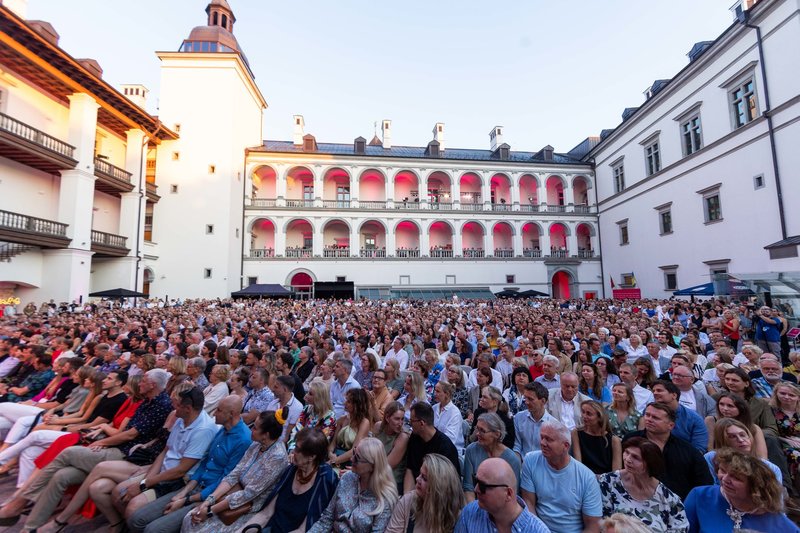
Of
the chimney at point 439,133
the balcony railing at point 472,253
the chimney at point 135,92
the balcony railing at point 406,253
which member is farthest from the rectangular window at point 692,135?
the chimney at point 135,92

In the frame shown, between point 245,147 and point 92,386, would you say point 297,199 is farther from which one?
point 92,386

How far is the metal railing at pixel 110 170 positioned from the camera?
72.2 feet

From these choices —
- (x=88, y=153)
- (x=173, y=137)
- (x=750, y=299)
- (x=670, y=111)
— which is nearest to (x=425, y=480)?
(x=750, y=299)

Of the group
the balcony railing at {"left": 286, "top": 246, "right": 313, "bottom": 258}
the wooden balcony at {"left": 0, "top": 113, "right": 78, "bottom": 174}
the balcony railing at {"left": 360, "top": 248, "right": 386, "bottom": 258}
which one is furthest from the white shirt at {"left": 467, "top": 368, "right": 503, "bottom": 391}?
the balcony railing at {"left": 286, "top": 246, "right": 313, "bottom": 258}

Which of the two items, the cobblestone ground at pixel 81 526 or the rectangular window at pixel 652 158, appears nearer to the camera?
the cobblestone ground at pixel 81 526

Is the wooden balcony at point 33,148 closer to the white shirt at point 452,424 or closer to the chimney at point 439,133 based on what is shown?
the white shirt at point 452,424

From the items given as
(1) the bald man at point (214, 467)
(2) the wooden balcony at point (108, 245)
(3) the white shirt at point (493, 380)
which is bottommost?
(1) the bald man at point (214, 467)

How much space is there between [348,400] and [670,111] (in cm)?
2918

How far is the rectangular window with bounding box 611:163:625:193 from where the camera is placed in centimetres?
3016

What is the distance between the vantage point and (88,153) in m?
20.7

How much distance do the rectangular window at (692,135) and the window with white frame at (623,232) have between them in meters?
7.40

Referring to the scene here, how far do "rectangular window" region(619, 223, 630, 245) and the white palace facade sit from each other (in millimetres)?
156

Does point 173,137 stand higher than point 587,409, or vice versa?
point 173,137

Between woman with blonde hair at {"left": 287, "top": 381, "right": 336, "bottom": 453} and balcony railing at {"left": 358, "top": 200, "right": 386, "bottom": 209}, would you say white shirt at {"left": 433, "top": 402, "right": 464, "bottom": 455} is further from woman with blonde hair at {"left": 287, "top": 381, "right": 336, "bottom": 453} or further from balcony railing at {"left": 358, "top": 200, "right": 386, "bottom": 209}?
balcony railing at {"left": 358, "top": 200, "right": 386, "bottom": 209}
